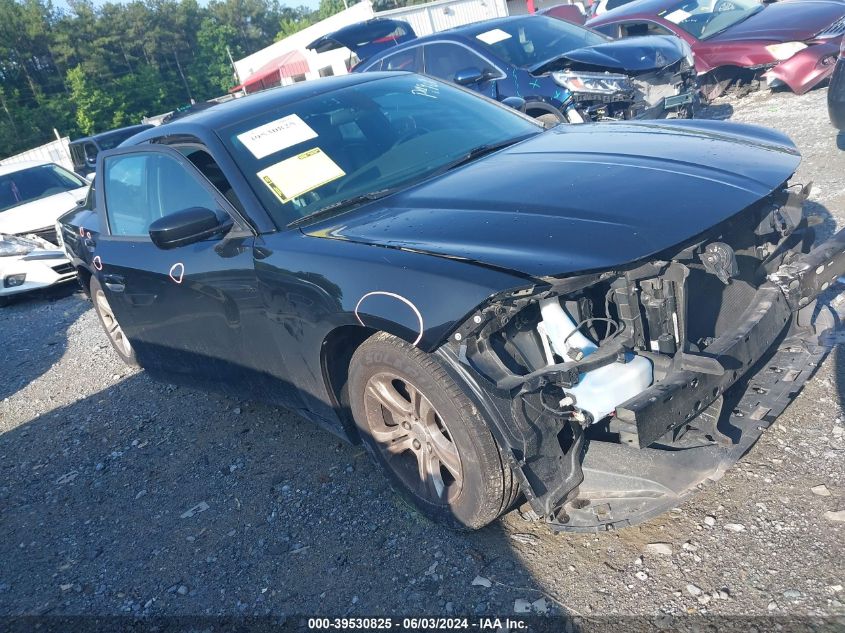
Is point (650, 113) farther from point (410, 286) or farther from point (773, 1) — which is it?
point (410, 286)

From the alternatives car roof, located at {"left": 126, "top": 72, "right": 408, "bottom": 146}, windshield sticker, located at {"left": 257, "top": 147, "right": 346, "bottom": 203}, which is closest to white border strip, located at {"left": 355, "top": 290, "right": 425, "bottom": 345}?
windshield sticker, located at {"left": 257, "top": 147, "right": 346, "bottom": 203}

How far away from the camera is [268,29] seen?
90250 millimetres

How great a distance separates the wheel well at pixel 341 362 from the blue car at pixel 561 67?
4114mm

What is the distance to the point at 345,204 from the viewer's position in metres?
3.29

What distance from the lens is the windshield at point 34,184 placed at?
10039mm

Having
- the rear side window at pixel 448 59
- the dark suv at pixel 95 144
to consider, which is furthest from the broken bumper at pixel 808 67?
the dark suv at pixel 95 144

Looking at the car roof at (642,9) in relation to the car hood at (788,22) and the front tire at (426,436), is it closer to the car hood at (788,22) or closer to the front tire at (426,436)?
the car hood at (788,22)

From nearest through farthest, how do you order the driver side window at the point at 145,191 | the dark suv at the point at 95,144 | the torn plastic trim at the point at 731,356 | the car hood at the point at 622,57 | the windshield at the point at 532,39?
1. the torn plastic trim at the point at 731,356
2. the driver side window at the point at 145,191
3. the car hood at the point at 622,57
4. the windshield at the point at 532,39
5. the dark suv at the point at 95,144

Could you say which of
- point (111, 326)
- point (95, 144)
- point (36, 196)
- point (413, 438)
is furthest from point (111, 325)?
point (95, 144)

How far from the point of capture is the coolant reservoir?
2348 mm

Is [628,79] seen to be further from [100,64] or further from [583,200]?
[100,64]

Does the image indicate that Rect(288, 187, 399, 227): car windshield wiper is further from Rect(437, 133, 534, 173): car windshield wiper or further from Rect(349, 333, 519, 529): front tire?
Rect(349, 333, 519, 529): front tire

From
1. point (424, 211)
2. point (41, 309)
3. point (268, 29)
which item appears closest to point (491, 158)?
point (424, 211)

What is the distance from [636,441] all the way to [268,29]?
9688cm
